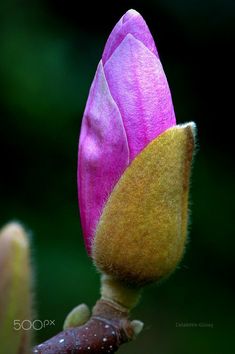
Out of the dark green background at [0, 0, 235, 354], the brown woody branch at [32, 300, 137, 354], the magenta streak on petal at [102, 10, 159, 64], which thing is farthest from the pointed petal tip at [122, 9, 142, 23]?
the dark green background at [0, 0, 235, 354]

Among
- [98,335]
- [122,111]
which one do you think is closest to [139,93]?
[122,111]

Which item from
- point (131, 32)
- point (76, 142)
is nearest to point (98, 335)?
point (131, 32)

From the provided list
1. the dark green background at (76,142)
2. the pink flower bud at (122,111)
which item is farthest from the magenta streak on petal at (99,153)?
the dark green background at (76,142)

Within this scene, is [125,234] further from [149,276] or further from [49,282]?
[49,282]

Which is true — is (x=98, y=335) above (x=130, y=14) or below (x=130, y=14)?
below

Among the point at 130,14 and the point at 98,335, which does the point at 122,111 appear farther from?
the point at 98,335

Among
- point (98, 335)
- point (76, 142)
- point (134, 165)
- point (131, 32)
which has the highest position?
point (131, 32)

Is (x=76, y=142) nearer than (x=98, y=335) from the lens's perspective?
No

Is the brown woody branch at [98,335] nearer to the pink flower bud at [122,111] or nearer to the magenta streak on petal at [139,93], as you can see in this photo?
the pink flower bud at [122,111]
